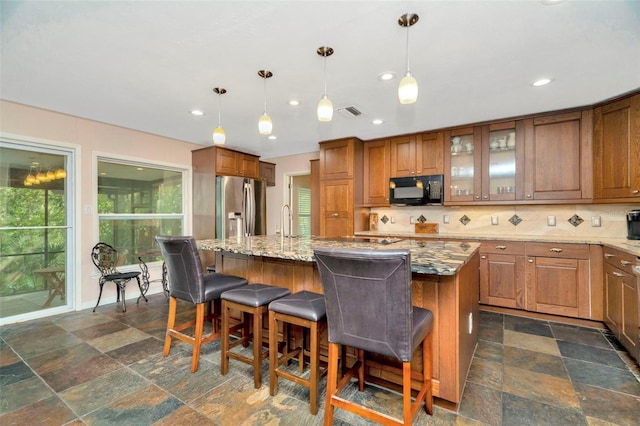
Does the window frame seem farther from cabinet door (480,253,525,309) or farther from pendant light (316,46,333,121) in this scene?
cabinet door (480,253,525,309)

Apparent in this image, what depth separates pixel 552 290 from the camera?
3145 millimetres

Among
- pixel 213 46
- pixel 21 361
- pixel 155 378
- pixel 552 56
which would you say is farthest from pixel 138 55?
pixel 552 56

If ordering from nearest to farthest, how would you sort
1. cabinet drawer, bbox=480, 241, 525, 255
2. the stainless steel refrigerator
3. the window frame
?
cabinet drawer, bbox=480, 241, 525, 255
the window frame
the stainless steel refrigerator

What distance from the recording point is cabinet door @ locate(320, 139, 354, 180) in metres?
4.43

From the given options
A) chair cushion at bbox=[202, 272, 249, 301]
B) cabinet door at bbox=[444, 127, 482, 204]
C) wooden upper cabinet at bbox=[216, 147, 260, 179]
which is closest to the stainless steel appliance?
cabinet door at bbox=[444, 127, 482, 204]

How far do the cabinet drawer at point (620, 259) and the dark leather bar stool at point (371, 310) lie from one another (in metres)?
2.01

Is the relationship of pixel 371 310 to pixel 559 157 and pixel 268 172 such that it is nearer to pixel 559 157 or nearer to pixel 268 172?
pixel 559 157

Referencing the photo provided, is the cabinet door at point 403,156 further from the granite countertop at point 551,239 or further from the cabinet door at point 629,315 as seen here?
the cabinet door at point 629,315

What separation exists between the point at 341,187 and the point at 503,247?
88.5 inches

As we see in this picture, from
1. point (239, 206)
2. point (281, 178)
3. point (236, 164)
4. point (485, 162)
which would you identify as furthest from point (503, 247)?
point (236, 164)

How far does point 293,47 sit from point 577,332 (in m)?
3.66

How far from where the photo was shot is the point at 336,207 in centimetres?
452

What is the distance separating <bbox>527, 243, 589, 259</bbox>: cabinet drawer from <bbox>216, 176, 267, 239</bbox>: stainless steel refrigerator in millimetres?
3687

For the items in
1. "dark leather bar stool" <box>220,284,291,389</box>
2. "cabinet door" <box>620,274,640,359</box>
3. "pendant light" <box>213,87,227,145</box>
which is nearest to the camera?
"dark leather bar stool" <box>220,284,291,389</box>
